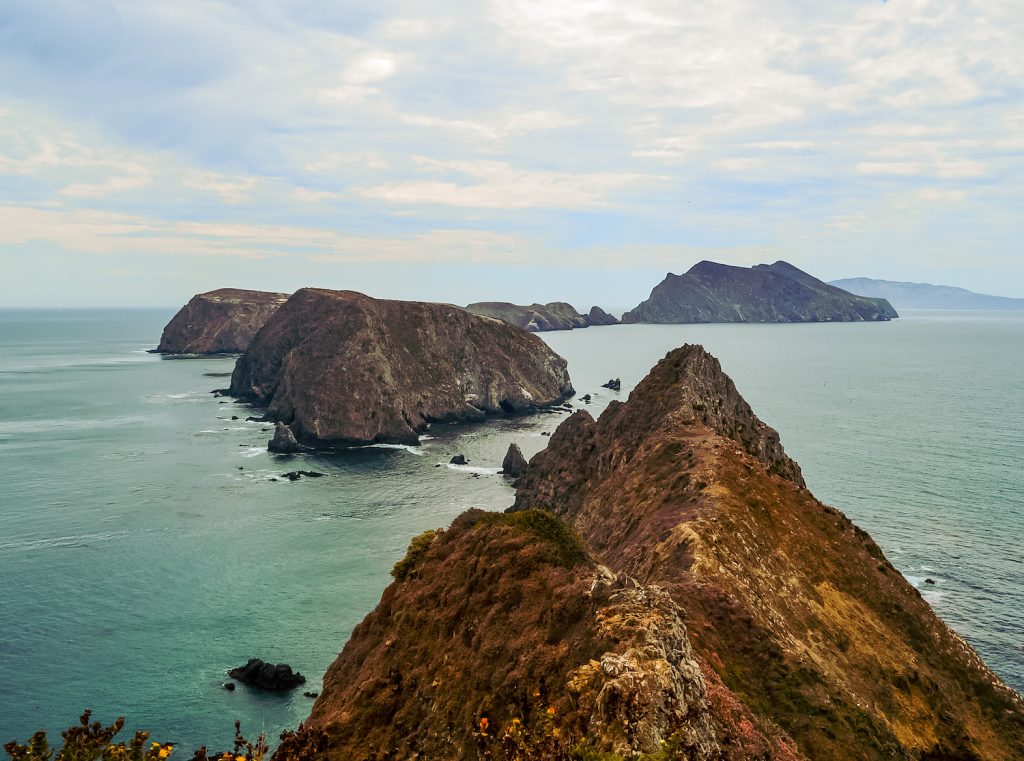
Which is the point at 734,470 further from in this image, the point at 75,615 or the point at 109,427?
the point at 109,427

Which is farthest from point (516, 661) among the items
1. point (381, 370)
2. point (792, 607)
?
point (381, 370)

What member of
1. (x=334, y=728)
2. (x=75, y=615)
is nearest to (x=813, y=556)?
(x=334, y=728)

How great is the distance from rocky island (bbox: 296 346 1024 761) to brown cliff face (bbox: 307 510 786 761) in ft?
0.31

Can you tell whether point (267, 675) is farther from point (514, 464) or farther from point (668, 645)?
point (514, 464)

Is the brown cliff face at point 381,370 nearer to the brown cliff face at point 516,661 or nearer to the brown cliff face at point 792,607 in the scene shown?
the brown cliff face at point 792,607

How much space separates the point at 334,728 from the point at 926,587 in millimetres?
58645

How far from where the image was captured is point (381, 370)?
154m

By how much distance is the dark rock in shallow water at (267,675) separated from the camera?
51688 millimetres

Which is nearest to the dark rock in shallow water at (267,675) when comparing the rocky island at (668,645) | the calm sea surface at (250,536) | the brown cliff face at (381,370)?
the calm sea surface at (250,536)

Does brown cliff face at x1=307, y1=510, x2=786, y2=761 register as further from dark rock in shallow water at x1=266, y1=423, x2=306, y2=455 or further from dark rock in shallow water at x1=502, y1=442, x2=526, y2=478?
dark rock in shallow water at x1=266, y1=423, x2=306, y2=455

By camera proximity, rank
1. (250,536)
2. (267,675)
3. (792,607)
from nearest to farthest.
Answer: (792,607) < (267,675) < (250,536)

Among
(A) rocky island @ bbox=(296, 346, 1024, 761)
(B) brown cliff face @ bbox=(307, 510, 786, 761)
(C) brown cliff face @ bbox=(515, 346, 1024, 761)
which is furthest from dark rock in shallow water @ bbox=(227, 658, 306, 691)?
(C) brown cliff face @ bbox=(515, 346, 1024, 761)

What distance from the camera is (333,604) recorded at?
6550 cm

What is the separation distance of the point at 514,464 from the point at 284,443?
45.4m
